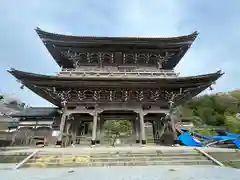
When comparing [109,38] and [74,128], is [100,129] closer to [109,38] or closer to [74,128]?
[74,128]

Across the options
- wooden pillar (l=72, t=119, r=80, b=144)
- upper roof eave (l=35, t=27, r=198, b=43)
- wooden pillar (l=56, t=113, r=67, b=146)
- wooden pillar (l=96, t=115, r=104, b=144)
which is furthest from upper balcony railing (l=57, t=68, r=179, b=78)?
wooden pillar (l=72, t=119, r=80, b=144)

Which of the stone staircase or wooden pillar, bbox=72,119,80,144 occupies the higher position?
wooden pillar, bbox=72,119,80,144

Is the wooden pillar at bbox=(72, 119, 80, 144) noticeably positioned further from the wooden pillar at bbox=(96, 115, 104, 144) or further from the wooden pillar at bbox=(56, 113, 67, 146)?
the wooden pillar at bbox=(56, 113, 67, 146)

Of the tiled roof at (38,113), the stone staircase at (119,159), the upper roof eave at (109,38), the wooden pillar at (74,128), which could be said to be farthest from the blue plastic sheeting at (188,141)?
the tiled roof at (38,113)

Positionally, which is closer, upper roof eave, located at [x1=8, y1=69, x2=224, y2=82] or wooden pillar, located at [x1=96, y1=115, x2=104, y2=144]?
upper roof eave, located at [x1=8, y1=69, x2=224, y2=82]

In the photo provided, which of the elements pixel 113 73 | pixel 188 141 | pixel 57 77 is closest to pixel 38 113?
pixel 57 77

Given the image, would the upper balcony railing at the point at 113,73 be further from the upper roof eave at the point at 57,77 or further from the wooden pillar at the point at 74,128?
the wooden pillar at the point at 74,128

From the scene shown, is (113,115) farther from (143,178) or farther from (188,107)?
(188,107)

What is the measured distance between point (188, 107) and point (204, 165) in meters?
38.2

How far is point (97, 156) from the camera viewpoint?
9469 millimetres

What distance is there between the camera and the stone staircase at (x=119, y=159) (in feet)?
28.7

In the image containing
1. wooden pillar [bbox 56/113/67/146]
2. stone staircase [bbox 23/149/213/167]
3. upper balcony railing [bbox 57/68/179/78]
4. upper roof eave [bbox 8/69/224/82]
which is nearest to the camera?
stone staircase [bbox 23/149/213/167]

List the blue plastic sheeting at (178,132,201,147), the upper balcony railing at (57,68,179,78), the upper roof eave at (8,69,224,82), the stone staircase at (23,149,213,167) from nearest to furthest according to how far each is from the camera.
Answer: the stone staircase at (23,149,213,167)
the upper roof eave at (8,69,224,82)
the blue plastic sheeting at (178,132,201,147)
the upper balcony railing at (57,68,179,78)

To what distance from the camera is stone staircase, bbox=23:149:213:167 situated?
8.76 m
